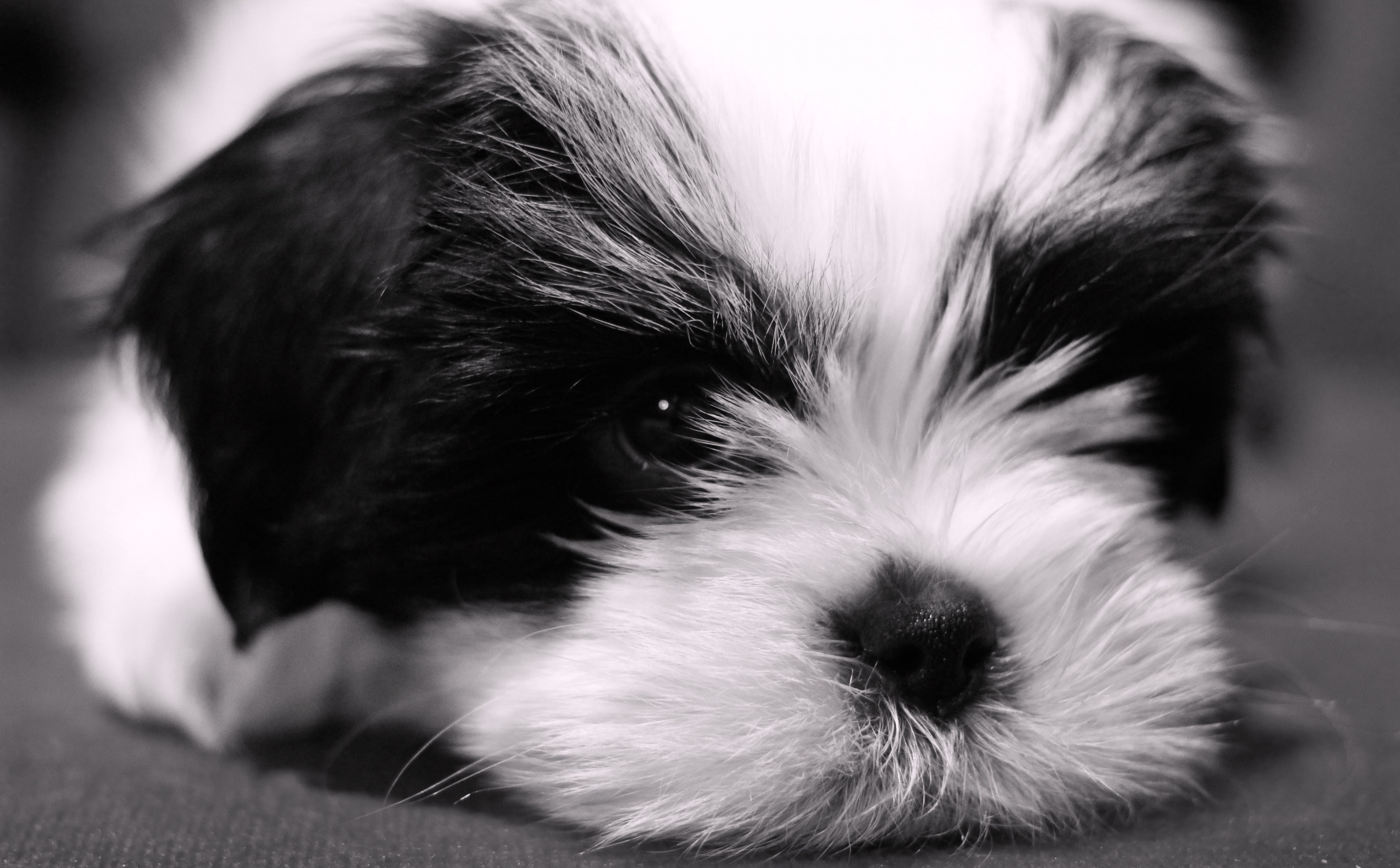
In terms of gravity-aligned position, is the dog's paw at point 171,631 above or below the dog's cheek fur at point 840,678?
below

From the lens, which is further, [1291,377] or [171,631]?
[1291,377]

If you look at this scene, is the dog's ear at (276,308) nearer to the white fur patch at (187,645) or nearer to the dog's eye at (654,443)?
the white fur patch at (187,645)

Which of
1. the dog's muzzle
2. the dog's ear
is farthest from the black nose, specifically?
the dog's ear

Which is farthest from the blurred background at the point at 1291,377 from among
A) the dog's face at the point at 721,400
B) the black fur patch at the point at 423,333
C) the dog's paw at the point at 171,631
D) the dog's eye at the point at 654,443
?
the dog's eye at the point at 654,443

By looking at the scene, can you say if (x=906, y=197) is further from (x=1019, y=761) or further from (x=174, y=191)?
(x=174, y=191)

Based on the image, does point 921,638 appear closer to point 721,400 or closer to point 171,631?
point 721,400

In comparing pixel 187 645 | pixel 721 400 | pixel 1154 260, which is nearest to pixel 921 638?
pixel 721 400
